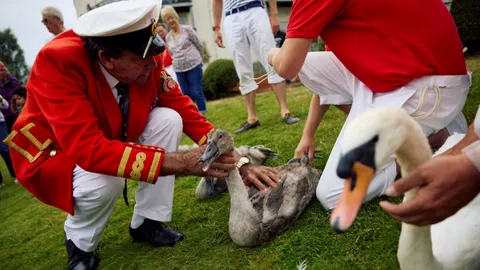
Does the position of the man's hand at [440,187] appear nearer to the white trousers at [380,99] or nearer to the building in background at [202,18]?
the white trousers at [380,99]

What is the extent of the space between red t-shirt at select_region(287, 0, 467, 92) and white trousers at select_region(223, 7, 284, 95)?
2659 mm

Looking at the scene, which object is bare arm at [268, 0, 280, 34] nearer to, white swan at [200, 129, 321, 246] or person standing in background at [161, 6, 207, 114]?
person standing in background at [161, 6, 207, 114]

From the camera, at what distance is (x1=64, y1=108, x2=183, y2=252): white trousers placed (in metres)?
2.55

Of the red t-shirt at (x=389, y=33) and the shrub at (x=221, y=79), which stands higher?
the red t-shirt at (x=389, y=33)

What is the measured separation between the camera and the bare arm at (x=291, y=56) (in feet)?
7.62

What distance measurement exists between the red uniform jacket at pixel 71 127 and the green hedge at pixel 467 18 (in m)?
8.85

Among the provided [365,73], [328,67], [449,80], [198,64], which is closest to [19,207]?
[198,64]

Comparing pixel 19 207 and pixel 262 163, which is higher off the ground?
pixel 262 163

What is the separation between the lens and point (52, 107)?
231 cm

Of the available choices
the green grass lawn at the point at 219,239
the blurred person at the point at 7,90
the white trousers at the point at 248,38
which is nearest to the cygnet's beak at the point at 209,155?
the green grass lawn at the point at 219,239

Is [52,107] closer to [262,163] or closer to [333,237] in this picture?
[333,237]

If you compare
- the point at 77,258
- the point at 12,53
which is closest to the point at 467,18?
the point at 77,258

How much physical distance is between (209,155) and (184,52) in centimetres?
577

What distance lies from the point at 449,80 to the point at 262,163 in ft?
6.63
